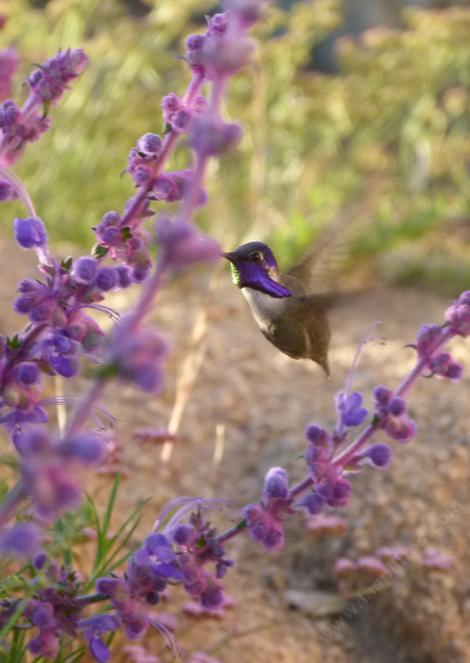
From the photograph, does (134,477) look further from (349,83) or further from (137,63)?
(349,83)

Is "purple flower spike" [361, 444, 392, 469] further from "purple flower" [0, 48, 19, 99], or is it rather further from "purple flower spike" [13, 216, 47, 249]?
"purple flower" [0, 48, 19, 99]

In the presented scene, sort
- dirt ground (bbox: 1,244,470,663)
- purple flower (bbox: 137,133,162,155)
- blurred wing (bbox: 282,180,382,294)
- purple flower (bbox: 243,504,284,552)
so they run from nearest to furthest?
purple flower (bbox: 137,133,162,155) → purple flower (bbox: 243,504,284,552) → blurred wing (bbox: 282,180,382,294) → dirt ground (bbox: 1,244,470,663)

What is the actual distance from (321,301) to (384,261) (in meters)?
3.39

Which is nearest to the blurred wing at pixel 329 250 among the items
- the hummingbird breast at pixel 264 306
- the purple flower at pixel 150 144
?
the hummingbird breast at pixel 264 306

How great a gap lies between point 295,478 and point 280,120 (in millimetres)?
3227

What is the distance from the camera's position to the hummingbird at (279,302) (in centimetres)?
121

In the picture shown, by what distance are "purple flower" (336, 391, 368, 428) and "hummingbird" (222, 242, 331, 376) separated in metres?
0.11

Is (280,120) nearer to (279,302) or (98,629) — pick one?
(279,302)

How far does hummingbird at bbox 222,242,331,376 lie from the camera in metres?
1.21

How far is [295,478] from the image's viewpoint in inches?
99.7

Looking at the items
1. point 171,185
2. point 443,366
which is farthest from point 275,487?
point 171,185

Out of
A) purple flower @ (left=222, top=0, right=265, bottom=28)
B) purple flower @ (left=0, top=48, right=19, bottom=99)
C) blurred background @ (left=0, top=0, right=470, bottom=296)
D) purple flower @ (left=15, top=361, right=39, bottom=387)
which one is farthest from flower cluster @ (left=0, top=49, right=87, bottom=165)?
Result: blurred background @ (left=0, top=0, right=470, bottom=296)

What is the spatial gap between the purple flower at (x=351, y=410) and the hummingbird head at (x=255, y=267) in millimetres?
163

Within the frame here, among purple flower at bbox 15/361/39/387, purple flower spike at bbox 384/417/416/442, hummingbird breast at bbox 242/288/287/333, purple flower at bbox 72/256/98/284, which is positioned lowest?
purple flower at bbox 15/361/39/387
